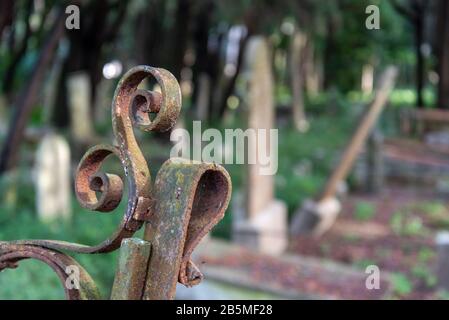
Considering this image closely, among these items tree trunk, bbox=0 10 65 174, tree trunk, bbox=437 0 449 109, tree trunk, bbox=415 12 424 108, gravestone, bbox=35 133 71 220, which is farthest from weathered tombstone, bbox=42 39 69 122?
tree trunk, bbox=415 12 424 108

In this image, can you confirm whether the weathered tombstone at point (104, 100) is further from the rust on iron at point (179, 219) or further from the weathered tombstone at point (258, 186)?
the rust on iron at point (179, 219)

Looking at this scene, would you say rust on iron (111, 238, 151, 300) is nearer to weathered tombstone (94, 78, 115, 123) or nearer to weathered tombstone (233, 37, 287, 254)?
weathered tombstone (233, 37, 287, 254)

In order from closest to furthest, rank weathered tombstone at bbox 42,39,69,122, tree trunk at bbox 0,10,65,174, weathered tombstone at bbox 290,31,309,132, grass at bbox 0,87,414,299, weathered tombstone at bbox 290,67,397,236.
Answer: grass at bbox 0,87,414,299, tree trunk at bbox 0,10,65,174, weathered tombstone at bbox 290,67,397,236, weathered tombstone at bbox 42,39,69,122, weathered tombstone at bbox 290,31,309,132

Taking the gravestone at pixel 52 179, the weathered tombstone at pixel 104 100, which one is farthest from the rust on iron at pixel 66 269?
the weathered tombstone at pixel 104 100

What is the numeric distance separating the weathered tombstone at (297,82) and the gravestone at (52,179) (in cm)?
1334

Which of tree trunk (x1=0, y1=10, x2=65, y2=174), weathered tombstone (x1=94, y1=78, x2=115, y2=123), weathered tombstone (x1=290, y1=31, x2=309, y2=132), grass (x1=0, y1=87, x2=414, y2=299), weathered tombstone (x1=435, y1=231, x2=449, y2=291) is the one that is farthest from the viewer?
weathered tombstone (x1=290, y1=31, x2=309, y2=132)

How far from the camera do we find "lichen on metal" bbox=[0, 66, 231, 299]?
1.43 metres

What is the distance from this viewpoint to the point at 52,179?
805 centimetres

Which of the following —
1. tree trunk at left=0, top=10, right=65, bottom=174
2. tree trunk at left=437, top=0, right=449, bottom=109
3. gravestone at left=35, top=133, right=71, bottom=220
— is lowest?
gravestone at left=35, top=133, right=71, bottom=220

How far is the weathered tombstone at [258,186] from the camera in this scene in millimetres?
8148

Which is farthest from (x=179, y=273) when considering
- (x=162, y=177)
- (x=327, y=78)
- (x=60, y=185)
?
(x=327, y=78)

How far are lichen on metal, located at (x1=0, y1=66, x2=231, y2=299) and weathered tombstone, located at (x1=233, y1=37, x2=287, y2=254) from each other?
660cm

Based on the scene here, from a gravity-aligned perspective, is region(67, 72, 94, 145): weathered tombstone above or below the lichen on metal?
above
